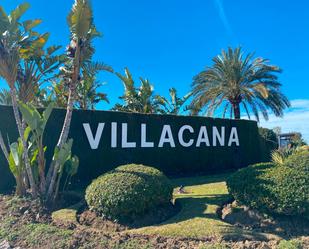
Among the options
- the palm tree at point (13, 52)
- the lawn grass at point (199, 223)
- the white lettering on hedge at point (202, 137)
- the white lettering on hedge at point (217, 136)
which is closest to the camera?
the lawn grass at point (199, 223)

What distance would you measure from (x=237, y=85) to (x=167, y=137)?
9580 millimetres

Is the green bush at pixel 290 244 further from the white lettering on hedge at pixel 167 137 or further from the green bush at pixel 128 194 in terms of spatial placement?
the white lettering on hedge at pixel 167 137

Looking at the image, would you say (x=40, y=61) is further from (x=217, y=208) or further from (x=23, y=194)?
(x=217, y=208)


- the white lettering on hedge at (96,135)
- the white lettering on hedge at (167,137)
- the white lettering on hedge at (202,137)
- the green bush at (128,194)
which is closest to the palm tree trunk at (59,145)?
the green bush at (128,194)

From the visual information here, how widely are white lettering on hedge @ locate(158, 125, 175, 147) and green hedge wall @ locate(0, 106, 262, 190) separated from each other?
0.54ft

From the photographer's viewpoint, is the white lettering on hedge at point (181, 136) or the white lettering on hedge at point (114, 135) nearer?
the white lettering on hedge at point (114, 135)

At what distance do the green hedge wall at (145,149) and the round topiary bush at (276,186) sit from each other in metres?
4.66

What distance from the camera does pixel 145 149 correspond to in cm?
1011

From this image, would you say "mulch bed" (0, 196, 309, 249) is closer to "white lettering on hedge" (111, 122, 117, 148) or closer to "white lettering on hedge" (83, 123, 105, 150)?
"white lettering on hedge" (83, 123, 105, 150)

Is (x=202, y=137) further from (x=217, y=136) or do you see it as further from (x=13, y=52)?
(x=13, y=52)

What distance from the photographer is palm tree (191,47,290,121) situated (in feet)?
60.0

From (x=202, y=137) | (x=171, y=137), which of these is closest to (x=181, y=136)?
(x=171, y=137)

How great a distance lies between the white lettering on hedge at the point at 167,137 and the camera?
10592 millimetres

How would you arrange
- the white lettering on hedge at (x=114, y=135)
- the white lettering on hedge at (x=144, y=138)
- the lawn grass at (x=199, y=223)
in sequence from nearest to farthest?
the lawn grass at (x=199, y=223) < the white lettering on hedge at (x=114, y=135) < the white lettering on hedge at (x=144, y=138)
